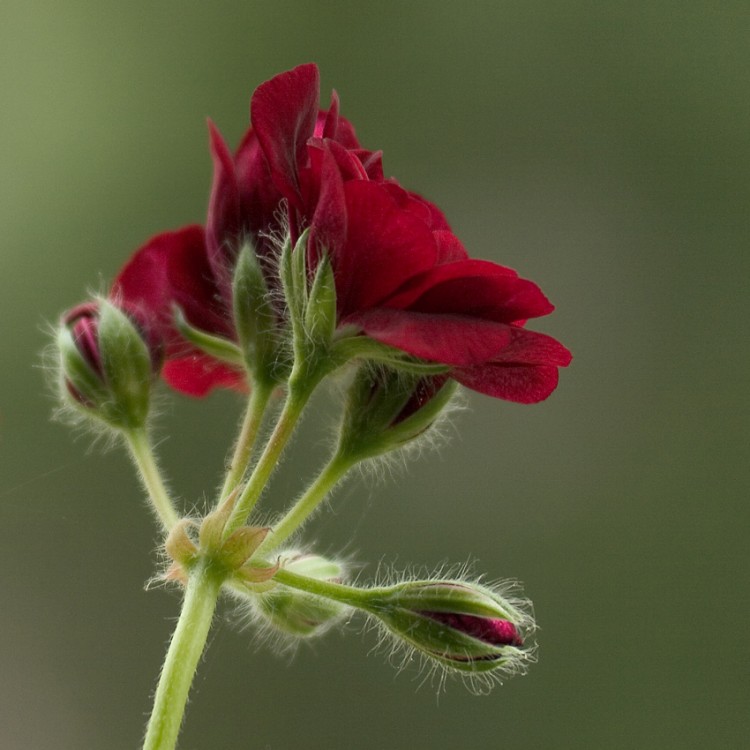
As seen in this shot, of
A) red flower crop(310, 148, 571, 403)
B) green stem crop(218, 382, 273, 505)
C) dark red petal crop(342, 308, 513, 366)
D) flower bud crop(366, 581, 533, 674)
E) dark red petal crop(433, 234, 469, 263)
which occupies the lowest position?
flower bud crop(366, 581, 533, 674)

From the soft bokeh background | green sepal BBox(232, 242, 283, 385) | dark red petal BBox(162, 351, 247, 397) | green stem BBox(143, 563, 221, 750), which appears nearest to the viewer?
green stem BBox(143, 563, 221, 750)

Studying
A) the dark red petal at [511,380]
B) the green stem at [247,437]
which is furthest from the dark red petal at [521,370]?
the green stem at [247,437]

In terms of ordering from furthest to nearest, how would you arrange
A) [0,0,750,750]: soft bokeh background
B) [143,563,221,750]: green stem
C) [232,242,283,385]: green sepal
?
[0,0,750,750]: soft bokeh background < [232,242,283,385]: green sepal < [143,563,221,750]: green stem

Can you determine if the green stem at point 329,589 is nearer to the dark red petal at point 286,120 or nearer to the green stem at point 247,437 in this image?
the green stem at point 247,437

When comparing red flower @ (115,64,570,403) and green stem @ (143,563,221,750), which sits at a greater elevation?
red flower @ (115,64,570,403)

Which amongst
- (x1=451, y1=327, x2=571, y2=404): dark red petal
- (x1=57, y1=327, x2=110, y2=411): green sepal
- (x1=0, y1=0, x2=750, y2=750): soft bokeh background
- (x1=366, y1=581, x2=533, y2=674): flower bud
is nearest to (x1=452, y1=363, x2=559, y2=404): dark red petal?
(x1=451, y1=327, x2=571, y2=404): dark red petal

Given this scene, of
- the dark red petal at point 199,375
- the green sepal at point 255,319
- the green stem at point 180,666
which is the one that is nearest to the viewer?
the green stem at point 180,666

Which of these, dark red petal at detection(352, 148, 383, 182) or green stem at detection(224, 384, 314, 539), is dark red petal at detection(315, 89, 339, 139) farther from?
green stem at detection(224, 384, 314, 539)

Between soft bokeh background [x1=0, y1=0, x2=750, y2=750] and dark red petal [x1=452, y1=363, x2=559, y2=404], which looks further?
soft bokeh background [x1=0, y1=0, x2=750, y2=750]
